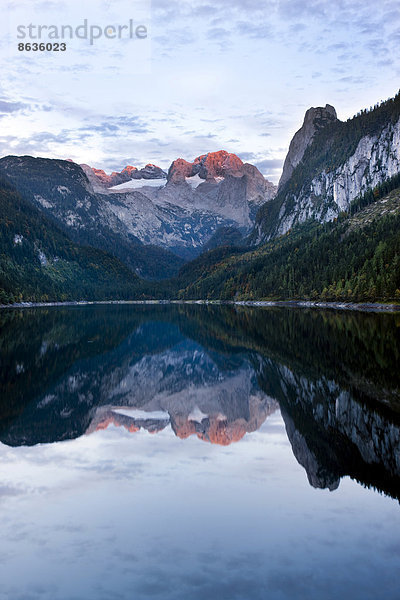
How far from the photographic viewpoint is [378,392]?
32.1 meters

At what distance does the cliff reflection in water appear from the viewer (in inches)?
Answer: 887

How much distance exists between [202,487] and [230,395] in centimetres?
1718

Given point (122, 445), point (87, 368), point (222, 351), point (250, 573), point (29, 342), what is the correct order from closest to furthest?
1. point (250, 573)
2. point (122, 445)
3. point (87, 368)
4. point (222, 351)
5. point (29, 342)

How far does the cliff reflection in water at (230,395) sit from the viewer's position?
22531 millimetres

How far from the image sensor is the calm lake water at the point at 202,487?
12602 mm

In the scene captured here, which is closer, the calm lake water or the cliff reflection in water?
the calm lake water

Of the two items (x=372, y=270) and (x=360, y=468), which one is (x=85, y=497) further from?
(x=372, y=270)

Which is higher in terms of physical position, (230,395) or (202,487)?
(202,487)

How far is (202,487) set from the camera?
1817 centimetres

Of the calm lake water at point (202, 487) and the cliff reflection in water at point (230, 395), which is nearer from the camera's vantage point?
the calm lake water at point (202, 487)

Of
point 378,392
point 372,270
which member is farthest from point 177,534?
Answer: point 372,270

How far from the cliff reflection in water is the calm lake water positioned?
0.14 m

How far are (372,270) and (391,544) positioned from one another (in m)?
169

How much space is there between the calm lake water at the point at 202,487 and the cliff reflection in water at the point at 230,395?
135mm
